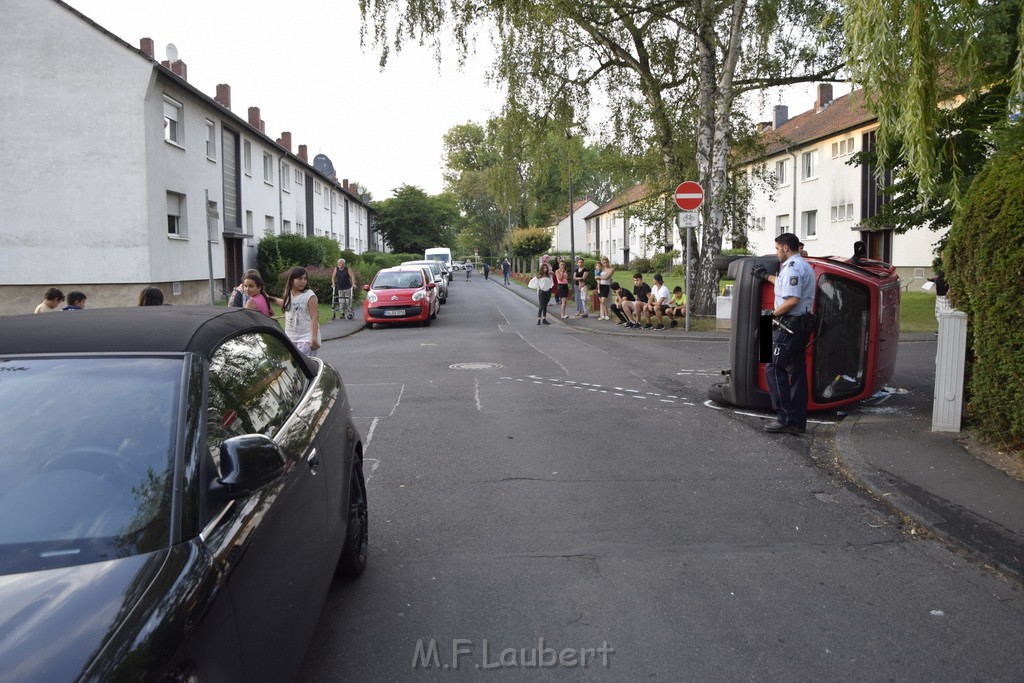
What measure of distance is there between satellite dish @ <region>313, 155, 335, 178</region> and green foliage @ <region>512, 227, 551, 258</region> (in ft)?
61.6

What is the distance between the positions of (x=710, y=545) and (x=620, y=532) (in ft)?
1.80

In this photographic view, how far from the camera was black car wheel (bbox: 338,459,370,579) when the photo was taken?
4297 millimetres

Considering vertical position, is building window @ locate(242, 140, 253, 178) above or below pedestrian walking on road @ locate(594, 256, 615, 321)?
above

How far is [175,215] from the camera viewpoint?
Result: 27.1 meters

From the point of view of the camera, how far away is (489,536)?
514cm

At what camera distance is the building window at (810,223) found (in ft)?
141

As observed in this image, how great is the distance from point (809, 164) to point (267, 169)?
1055 inches

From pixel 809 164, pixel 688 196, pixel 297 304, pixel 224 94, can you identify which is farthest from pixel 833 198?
pixel 297 304

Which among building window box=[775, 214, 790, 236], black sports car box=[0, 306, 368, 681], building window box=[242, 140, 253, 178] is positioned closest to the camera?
black sports car box=[0, 306, 368, 681]

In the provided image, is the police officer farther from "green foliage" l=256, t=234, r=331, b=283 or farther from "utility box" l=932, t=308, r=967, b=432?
"green foliage" l=256, t=234, r=331, b=283

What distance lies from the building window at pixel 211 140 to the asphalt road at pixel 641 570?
24.4 metres

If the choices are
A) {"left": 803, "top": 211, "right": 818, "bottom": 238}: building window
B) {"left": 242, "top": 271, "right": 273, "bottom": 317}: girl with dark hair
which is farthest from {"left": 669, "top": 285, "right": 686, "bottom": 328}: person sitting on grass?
{"left": 803, "top": 211, "right": 818, "bottom": 238}: building window

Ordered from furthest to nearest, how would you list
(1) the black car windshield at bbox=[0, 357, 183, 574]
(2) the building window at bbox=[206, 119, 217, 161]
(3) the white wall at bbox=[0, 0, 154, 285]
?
(2) the building window at bbox=[206, 119, 217, 161] → (3) the white wall at bbox=[0, 0, 154, 285] → (1) the black car windshield at bbox=[0, 357, 183, 574]

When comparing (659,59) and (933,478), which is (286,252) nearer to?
(659,59)
